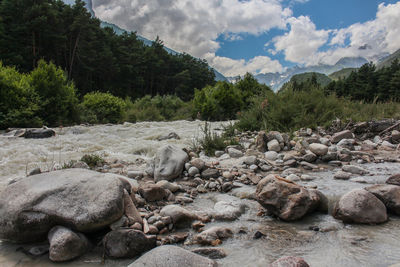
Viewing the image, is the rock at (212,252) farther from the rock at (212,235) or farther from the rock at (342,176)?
the rock at (342,176)

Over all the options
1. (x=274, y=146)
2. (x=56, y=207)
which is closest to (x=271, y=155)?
(x=274, y=146)

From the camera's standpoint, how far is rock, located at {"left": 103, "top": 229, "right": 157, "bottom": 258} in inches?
70.3

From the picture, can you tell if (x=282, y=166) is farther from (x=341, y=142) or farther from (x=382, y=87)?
(x=382, y=87)

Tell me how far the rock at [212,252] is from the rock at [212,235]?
0.41 ft

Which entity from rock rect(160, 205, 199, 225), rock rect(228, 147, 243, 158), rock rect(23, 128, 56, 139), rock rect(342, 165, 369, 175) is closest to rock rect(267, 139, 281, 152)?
rock rect(228, 147, 243, 158)

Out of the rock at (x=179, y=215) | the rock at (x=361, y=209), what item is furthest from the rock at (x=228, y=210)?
the rock at (x=361, y=209)

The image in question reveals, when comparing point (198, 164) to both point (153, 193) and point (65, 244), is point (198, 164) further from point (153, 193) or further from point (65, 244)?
point (65, 244)

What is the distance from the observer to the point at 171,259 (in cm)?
159

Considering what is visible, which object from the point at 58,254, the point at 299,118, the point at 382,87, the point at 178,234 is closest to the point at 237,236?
the point at 178,234

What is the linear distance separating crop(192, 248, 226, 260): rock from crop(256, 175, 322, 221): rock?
2.47ft

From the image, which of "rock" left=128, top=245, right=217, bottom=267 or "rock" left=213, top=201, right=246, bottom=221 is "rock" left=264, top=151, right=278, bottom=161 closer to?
"rock" left=213, top=201, right=246, bottom=221

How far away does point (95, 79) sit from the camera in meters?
35.6

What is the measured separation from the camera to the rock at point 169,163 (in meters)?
3.51

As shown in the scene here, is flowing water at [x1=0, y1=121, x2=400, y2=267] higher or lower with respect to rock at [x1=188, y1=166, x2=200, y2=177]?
lower
